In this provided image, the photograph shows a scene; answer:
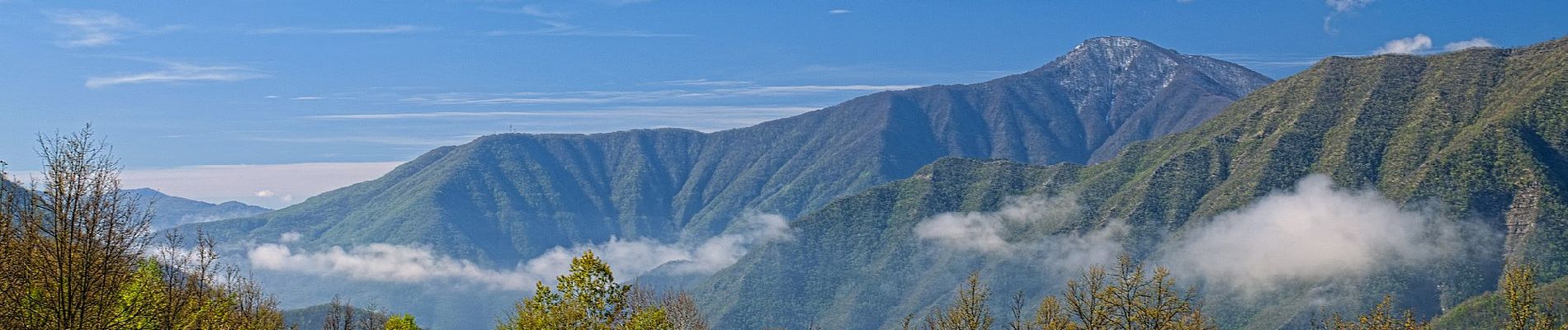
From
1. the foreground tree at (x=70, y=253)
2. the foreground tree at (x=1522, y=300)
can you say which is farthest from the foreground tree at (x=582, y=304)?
the foreground tree at (x=1522, y=300)

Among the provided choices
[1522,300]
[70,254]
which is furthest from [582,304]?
[1522,300]

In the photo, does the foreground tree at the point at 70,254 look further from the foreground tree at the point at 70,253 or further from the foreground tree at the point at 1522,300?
the foreground tree at the point at 1522,300

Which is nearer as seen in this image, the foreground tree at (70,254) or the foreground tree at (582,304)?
the foreground tree at (70,254)

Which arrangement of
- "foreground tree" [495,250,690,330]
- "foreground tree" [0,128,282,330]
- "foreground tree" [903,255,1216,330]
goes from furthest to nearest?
"foreground tree" [903,255,1216,330], "foreground tree" [495,250,690,330], "foreground tree" [0,128,282,330]

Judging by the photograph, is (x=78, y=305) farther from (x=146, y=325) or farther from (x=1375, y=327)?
(x=1375, y=327)

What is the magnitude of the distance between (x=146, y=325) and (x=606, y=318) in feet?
56.1

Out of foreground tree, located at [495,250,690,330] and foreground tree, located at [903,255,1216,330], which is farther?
foreground tree, located at [903,255,1216,330]

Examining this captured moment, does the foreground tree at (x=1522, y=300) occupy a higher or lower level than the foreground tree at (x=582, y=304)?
higher

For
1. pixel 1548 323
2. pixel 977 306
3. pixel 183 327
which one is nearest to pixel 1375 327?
pixel 1548 323

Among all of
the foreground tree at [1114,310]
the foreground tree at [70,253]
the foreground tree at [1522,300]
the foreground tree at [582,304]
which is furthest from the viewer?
the foreground tree at [1114,310]

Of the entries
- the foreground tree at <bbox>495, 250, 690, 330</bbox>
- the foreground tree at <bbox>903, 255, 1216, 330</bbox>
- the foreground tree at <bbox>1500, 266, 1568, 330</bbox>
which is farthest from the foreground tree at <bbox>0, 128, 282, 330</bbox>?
the foreground tree at <bbox>1500, 266, 1568, 330</bbox>

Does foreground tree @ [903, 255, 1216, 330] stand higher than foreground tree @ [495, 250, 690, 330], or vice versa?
foreground tree @ [903, 255, 1216, 330]

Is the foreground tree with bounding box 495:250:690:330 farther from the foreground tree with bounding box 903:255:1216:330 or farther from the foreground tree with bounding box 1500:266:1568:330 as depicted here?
the foreground tree with bounding box 1500:266:1568:330

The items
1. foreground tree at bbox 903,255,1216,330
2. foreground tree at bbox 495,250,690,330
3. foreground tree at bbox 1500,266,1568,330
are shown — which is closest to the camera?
foreground tree at bbox 495,250,690,330
